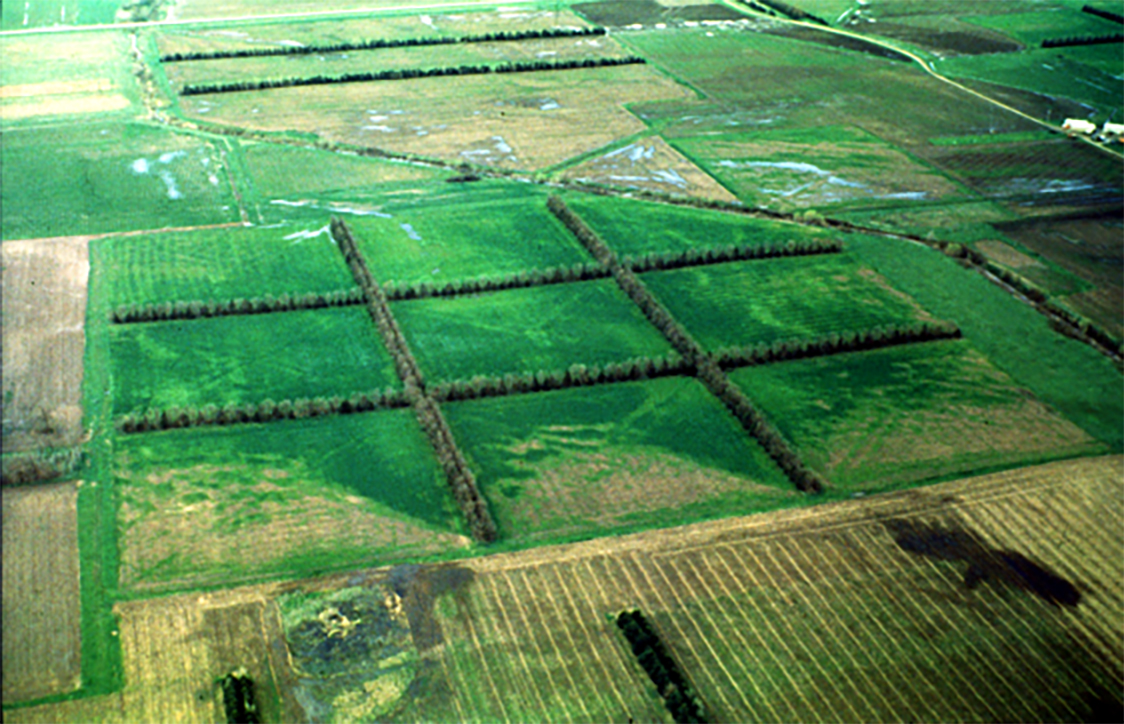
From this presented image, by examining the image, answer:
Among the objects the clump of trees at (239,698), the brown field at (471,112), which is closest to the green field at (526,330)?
the brown field at (471,112)

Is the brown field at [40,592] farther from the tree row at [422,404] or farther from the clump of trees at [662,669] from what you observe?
the clump of trees at [662,669]

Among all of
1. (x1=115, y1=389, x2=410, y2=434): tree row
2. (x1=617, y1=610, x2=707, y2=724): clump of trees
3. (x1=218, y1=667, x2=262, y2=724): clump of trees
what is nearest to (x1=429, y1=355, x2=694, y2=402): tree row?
(x1=115, y1=389, x2=410, y2=434): tree row

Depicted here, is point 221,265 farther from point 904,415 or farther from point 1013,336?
point 1013,336

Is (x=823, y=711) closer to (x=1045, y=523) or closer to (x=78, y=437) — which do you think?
(x=1045, y=523)

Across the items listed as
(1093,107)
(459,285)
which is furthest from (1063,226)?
(459,285)

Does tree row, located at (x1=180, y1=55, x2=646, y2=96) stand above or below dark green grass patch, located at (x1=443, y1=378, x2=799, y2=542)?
above

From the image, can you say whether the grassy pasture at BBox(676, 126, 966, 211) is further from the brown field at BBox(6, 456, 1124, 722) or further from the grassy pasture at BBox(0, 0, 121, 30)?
the grassy pasture at BBox(0, 0, 121, 30)

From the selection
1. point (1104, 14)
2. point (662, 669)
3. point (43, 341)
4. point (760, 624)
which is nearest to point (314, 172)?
point (43, 341)

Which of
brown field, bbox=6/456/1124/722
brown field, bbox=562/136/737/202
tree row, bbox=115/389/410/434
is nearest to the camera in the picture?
brown field, bbox=6/456/1124/722
